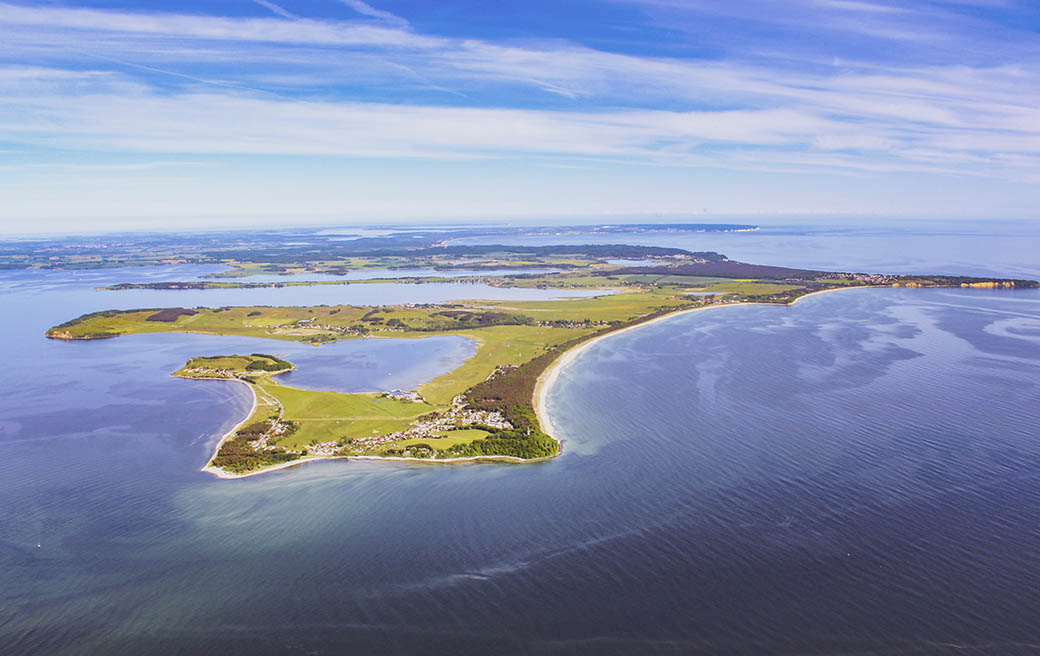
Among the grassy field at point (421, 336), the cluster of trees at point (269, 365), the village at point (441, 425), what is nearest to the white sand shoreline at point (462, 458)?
the grassy field at point (421, 336)

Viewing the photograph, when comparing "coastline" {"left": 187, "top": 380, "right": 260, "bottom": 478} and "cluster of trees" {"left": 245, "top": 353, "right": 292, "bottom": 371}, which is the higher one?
"cluster of trees" {"left": 245, "top": 353, "right": 292, "bottom": 371}

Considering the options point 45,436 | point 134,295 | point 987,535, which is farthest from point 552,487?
point 134,295

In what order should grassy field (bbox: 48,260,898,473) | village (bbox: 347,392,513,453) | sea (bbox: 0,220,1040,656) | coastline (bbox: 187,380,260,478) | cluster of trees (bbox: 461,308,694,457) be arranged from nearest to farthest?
1. sea (bbox: 0,220,1040,656)
2. coastline (bbox: 187,380,260,478)
3. cluster of trees (bbox: 461,308,694,457)
4. grassy field (bbox: 48,260,898,473)
5. village (bbox: 347,392,513,453)

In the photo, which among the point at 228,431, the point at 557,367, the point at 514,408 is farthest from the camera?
the point at 557,367

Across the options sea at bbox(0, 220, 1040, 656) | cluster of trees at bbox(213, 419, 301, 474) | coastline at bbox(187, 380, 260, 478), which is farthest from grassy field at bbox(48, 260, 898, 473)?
sea at bbox(0, 220, 1040, 656)

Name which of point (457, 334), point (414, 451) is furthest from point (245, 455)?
point (457, 334)

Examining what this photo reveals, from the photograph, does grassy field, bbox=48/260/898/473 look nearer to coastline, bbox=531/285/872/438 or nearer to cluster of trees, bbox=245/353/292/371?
cluster of trees, bbox=245/353/292/371

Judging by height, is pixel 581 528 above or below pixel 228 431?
above

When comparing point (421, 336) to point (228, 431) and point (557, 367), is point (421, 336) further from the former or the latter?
point (228, 431)
